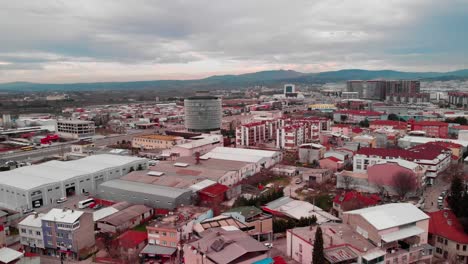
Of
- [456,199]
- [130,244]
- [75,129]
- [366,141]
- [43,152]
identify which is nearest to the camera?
[130,244]

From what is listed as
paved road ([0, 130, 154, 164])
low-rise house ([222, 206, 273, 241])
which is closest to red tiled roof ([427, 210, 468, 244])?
low-rise house ([222, 206, 273, 241])

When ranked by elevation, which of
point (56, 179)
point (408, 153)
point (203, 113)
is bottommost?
point (56, 179)

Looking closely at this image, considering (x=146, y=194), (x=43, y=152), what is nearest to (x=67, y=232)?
(x=146, y=194)

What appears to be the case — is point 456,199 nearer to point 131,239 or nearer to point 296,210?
point 296,210

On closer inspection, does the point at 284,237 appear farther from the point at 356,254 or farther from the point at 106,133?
the point at 106,133

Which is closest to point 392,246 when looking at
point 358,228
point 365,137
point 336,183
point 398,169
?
point 358,228

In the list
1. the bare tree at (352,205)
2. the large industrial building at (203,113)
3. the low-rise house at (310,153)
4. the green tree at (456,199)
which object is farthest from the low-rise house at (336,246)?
the large industrial building at (203,113)

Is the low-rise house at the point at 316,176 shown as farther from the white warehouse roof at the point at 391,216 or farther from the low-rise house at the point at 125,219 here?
the low-rise house at the point at 125,219
